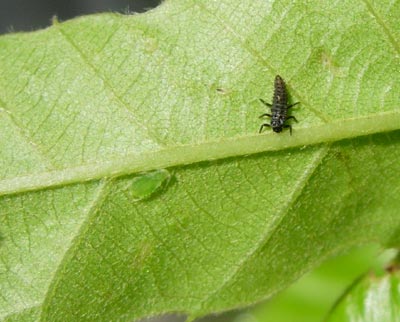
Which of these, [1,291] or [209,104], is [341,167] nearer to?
[209,104]

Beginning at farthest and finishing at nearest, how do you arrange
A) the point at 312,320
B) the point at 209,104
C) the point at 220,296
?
the point at 312,320, the point at 220,296, the point at 209,104

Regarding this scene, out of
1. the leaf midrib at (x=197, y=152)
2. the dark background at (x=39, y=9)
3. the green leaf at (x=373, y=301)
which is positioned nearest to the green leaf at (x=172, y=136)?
the leaf midrib at (x=197, y=152)

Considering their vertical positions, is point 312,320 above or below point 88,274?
below

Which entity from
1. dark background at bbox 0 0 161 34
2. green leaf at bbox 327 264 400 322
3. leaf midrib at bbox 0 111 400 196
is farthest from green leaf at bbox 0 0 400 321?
dark background at bbox 0 0 161 34

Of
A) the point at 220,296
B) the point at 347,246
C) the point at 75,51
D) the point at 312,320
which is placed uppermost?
the point at 75,51

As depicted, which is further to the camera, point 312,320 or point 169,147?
point 312,320

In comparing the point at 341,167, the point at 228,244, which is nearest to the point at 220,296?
the point at 228,244

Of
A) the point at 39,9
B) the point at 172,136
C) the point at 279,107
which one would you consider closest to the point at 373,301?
the point at 279,107
